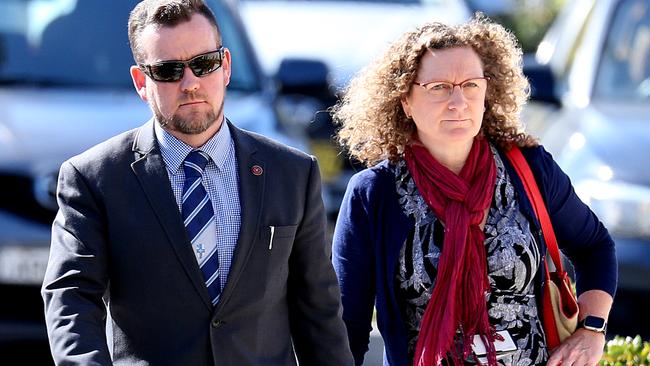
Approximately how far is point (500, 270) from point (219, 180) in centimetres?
84

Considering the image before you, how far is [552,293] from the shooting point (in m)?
3.92

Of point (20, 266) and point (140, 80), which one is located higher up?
point (140, 80)

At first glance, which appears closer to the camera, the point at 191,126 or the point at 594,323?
the point at 191,126

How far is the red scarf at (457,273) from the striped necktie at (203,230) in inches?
26.7

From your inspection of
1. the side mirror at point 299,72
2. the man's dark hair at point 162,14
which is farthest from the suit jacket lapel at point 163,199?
the side mirror at point 299,72

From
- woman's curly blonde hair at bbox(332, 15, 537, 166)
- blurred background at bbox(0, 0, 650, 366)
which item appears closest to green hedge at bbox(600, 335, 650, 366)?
woman's curly blonde hair at bbox(332, 15, 537, 166)

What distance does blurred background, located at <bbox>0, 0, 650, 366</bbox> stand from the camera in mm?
5992

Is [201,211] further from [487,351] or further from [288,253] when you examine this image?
[487,351]

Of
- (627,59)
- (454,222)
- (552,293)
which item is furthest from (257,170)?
(627,59)

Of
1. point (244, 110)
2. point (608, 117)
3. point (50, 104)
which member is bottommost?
point (50, 104)

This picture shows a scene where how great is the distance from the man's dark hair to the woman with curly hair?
72cm

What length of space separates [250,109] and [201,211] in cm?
346

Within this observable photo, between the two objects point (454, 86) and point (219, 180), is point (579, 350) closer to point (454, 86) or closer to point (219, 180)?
point (454, 86)

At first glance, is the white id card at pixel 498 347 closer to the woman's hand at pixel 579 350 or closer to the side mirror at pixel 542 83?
the woman's hand at pixel 579 350
